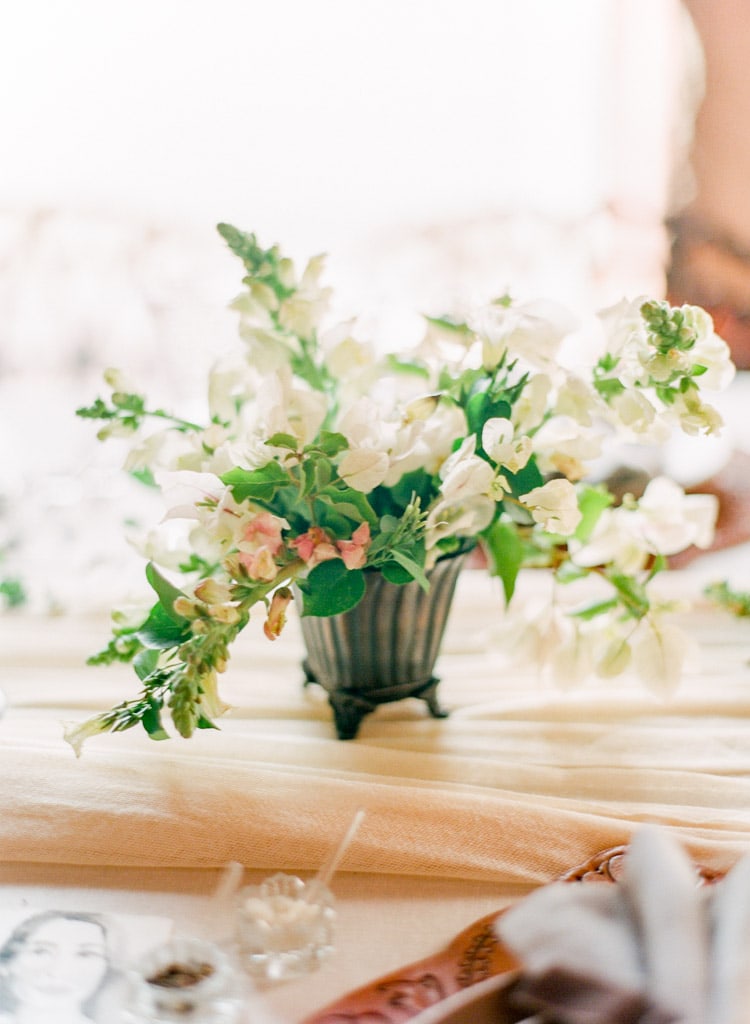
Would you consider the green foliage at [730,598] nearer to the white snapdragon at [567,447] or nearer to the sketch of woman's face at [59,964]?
the white snapdragon at [567,447]

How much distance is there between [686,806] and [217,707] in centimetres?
34

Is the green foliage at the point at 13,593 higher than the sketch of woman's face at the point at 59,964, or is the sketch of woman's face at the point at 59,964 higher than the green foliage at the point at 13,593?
the green foliage at the point at 13,593

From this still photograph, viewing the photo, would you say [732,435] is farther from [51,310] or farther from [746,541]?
[51,310]

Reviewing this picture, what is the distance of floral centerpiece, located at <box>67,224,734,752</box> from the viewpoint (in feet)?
2.18

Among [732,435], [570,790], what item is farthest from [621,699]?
[732,435]

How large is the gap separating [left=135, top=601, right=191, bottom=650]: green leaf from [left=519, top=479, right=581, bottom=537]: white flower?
24cm

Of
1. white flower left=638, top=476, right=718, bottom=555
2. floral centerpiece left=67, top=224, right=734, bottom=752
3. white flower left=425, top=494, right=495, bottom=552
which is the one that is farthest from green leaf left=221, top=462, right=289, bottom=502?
white flower left=638, top=476, right=718, bottom=555

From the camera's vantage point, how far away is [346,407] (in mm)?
748

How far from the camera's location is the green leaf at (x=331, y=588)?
69cm

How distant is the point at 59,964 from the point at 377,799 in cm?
23

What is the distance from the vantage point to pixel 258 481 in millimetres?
673

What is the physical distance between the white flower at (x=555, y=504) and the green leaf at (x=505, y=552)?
0.34 ft

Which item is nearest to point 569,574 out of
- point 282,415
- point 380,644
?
point 380,644

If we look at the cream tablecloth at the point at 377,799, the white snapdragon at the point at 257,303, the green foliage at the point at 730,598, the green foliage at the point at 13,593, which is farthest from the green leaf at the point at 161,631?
the green foliage at the point at 730,598
